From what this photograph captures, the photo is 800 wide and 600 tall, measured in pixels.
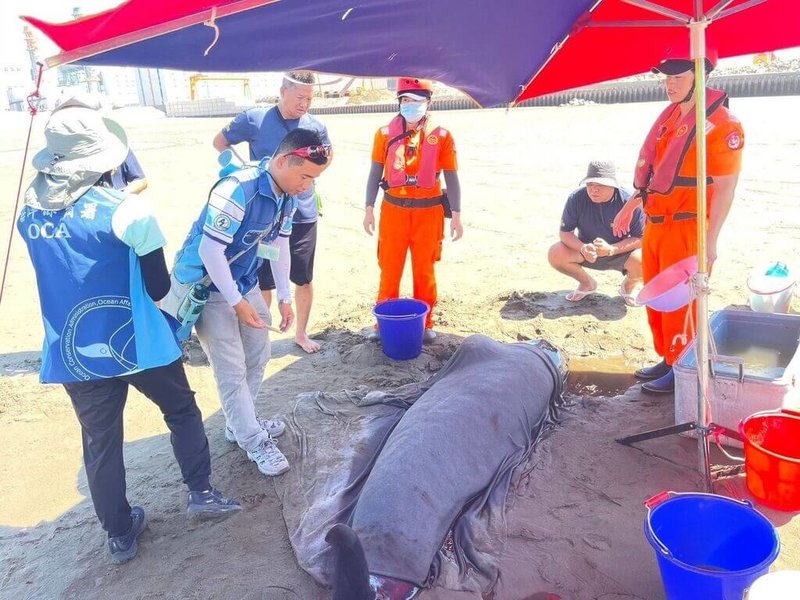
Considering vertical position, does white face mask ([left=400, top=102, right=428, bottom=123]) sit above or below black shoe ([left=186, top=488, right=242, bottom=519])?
above

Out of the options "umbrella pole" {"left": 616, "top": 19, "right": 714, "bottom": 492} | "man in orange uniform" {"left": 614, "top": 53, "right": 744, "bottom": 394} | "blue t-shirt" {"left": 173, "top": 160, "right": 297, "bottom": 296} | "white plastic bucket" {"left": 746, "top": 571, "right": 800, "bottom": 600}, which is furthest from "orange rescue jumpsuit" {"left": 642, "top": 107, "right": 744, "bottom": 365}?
"blue t-shirt" {"left": 173, "top": 160, "right": 297, "bottom": 296}

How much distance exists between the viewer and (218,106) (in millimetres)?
45531

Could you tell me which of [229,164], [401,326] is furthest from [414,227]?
[229,164]

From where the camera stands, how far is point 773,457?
2504mm

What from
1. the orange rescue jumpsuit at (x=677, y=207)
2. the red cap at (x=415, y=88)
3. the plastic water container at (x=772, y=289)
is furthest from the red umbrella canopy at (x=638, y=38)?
the plastic water container at (x=772, y=289)

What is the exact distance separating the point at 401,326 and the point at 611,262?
216 centimetres

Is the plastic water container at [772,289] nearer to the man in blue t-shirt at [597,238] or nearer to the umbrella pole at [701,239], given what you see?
the man in blue t-shirt at [597,238]

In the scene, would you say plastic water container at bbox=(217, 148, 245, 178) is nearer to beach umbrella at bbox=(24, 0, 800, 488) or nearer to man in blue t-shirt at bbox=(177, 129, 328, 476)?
man in blue t-shirt at bbox=(177, 129, 328, 476)

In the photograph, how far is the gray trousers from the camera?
9.76 feet

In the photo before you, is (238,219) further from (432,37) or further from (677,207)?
(677,207)

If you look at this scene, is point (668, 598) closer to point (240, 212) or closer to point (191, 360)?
point (240, 212)

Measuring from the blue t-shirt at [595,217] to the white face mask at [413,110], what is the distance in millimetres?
1669

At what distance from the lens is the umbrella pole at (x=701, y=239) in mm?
2604

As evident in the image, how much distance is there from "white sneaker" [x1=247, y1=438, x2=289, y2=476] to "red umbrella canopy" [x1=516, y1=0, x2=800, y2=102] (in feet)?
8.35
